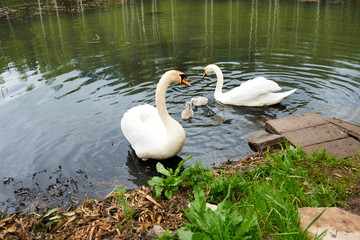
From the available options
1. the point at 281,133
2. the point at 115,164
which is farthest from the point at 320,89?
the point at 115,164

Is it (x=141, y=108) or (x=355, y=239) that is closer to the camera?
(x=355, y=239)

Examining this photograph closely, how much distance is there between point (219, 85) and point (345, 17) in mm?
12982

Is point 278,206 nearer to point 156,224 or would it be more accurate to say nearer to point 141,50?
point 156,224

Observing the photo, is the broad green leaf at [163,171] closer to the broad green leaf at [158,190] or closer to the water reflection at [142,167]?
the broad green leaf at [158,190]

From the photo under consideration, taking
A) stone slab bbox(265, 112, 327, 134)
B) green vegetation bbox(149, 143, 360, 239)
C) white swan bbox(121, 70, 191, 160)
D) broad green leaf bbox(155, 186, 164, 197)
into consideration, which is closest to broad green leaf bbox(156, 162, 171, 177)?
green vegetation bbox(149, 143, 360, 239)

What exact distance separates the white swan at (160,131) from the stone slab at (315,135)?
1796 millimetres

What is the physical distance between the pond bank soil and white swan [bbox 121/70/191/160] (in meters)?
1.19

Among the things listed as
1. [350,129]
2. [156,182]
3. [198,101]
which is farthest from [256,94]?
[156,182]

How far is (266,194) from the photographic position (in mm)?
3027

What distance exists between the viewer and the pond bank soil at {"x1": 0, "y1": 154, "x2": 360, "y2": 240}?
10.2 ft

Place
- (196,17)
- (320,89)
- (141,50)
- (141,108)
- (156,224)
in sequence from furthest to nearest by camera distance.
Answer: (196,17) < (141,50) < (320,89) < (141,108) < (156,224)

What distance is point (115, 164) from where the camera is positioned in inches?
208

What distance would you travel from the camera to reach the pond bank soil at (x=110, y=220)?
3104mm

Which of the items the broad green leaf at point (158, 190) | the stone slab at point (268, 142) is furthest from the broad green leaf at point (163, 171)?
the stone slab at point (268, 142)
